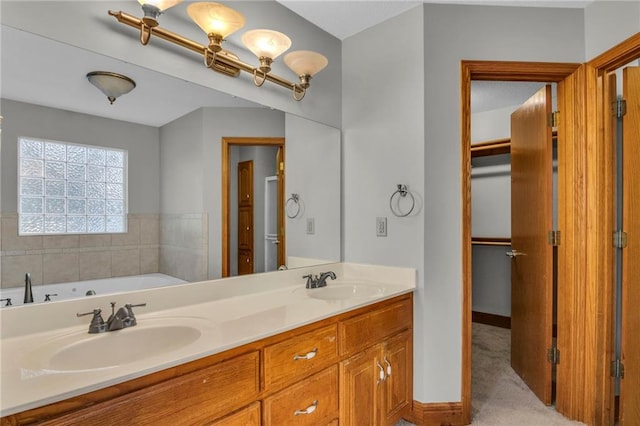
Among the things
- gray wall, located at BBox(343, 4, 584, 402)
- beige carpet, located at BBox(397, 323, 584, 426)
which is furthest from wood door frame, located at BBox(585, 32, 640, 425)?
gray wall, located at BBox(343, 4, 584, 402)

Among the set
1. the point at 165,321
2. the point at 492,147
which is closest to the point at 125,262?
the point at 165,321

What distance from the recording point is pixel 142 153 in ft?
4.61

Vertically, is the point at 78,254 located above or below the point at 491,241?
above

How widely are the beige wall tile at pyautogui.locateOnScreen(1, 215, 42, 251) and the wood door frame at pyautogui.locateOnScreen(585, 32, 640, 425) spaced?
104 inches

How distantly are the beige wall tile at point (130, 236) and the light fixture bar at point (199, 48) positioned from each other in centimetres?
76

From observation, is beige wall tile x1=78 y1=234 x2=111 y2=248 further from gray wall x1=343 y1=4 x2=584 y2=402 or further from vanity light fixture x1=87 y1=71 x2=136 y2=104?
gray wall x1=343 y1=4 x2=584 y2=402

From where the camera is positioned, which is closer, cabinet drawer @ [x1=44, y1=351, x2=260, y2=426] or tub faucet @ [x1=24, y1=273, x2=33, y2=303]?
cabinet drawer @ [x1=44, y1=351, x2=260, y2=426]

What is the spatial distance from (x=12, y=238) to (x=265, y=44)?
1.31 metres

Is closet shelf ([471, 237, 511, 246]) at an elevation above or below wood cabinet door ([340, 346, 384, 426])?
above

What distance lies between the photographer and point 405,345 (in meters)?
1.87

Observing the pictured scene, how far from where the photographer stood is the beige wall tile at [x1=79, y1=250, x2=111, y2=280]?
1.24 metres

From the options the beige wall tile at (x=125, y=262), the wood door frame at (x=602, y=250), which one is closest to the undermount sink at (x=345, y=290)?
the beige wall tile at (x=125, y=262)

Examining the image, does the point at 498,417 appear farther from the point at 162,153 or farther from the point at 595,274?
the point at 162,153

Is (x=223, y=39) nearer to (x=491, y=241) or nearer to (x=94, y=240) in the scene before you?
(x=94, y=240)
